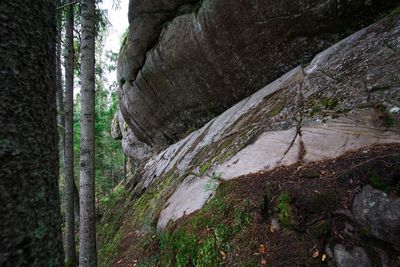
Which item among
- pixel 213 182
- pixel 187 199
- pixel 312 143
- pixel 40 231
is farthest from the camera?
pixel 187 199

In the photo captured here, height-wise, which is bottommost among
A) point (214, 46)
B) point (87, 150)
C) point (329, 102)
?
point (329, 102)

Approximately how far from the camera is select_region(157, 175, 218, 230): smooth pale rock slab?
15.5ft

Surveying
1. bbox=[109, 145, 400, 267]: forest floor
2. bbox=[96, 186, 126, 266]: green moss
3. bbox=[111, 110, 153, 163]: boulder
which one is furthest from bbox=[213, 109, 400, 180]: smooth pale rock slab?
bbox=[111, 110, 153, 163]: boulder

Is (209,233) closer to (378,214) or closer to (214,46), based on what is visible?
(378,214)

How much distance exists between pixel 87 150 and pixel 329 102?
4.83 m

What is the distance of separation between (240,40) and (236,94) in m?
1.83

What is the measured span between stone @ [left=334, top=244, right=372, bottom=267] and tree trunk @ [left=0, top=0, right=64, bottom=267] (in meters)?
2.46

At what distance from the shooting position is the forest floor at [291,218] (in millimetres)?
2682

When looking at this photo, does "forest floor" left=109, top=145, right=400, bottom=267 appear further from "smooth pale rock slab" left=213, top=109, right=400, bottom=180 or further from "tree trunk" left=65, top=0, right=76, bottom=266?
"tree trunk" left=65, top=0, right=76, bottom=266

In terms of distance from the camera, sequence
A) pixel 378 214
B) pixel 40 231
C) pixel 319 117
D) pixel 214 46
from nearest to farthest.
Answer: pixel 40 231 < pixel 378 214 < pixel 319 117 < pixel 214 46

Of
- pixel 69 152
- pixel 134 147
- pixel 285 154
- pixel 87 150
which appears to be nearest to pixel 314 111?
pixel 285 154

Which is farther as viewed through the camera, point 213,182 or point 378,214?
point 213,182

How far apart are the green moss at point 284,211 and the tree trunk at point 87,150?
404 cm

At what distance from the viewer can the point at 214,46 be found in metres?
7.62
